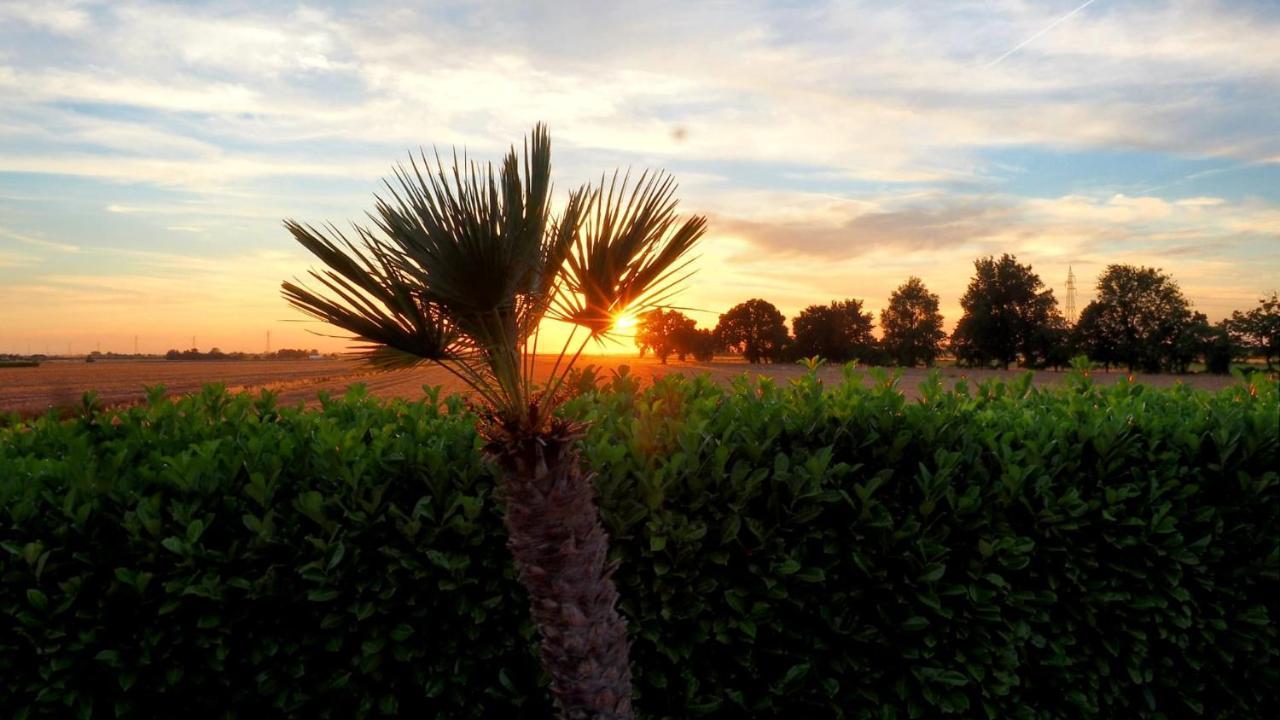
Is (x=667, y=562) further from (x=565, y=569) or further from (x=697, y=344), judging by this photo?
(x=697, y=344)

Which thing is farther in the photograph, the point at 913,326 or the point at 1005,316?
the point at 913,326

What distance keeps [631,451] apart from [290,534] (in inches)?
70.0

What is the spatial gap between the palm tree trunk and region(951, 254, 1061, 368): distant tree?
80.0m

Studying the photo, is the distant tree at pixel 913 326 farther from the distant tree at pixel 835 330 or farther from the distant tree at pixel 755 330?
the distant tree at pixel 755 330

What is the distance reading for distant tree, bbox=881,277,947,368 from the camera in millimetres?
83688

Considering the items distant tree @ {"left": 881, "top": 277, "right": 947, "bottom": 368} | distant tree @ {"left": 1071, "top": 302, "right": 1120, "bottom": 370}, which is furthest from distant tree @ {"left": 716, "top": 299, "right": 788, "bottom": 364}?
distant tree @ {"left": 1071, "top": 302, "right": 1120, "bottom": 370}

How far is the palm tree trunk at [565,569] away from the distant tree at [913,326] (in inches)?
3250

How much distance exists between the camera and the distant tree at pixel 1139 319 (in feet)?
229

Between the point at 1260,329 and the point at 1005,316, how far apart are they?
773 inches

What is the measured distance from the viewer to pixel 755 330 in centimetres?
7394

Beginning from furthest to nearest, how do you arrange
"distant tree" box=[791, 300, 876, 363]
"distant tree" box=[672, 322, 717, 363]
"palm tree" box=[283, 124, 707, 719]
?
"distant tree" box=[791, 300, 876, 363], "distant tree" box=[672, 322, 717, 363], "palm tree" box=[283, 124, 707, 719]

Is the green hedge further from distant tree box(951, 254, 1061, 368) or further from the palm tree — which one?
distant tree box(951, 254, 1061, 368)

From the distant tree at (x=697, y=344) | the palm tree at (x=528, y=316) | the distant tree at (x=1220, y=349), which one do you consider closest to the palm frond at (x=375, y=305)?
the palm tree at (x=528, y=316)

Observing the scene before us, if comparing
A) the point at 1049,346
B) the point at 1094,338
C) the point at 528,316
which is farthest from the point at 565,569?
the point at 1094,338
